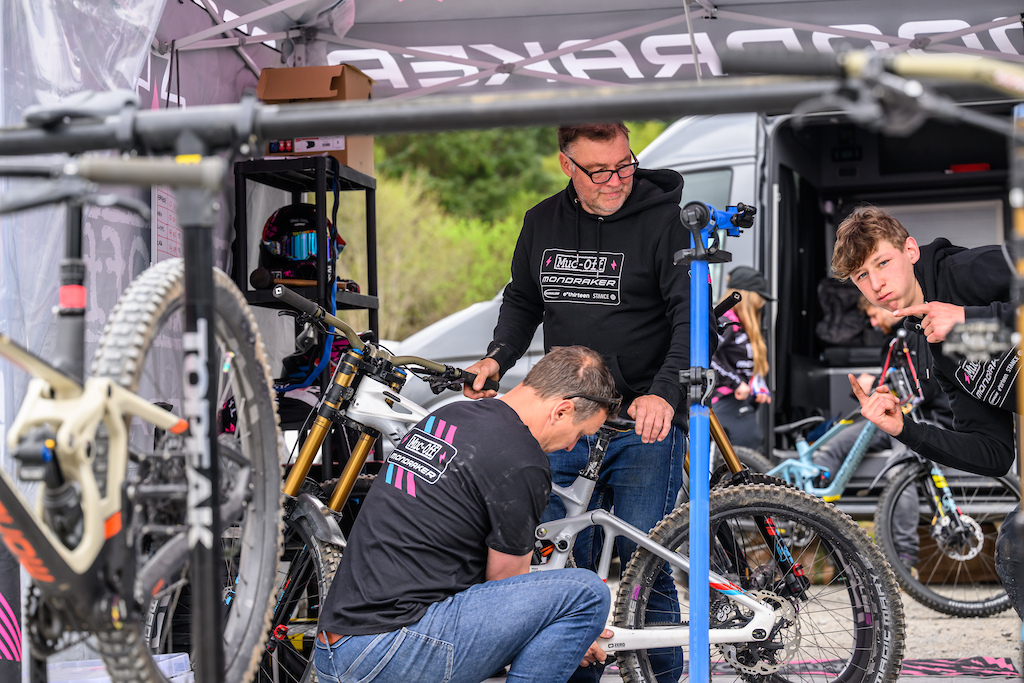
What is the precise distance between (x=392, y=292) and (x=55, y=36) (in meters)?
15.5

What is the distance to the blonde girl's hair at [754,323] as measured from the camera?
5492mm

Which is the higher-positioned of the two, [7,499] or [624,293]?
[624,293]

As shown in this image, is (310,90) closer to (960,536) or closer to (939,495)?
(939,495)

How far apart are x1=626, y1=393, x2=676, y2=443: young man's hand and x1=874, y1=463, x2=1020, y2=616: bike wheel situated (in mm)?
2958

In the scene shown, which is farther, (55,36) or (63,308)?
(55,36)

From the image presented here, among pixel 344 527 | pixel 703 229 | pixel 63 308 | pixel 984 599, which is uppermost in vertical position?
pixel 703 229

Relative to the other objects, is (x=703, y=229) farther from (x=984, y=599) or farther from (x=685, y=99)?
(x=984, y=599)

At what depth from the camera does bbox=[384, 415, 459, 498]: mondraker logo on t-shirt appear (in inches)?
94.4

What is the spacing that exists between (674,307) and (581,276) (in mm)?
315

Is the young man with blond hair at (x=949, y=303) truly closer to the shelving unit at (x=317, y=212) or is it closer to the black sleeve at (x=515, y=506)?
the black sleeve at (x=515, y=506)

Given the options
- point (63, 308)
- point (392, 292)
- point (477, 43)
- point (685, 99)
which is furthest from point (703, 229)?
point (392, 292)

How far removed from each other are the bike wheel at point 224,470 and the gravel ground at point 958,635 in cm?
318

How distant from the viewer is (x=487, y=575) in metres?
2.48

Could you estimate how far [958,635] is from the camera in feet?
15.3
